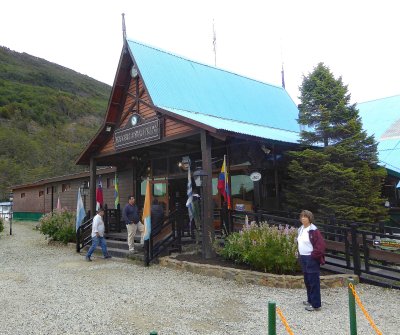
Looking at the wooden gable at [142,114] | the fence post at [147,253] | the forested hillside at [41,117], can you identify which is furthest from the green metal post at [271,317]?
the forested hillside at [41,117]

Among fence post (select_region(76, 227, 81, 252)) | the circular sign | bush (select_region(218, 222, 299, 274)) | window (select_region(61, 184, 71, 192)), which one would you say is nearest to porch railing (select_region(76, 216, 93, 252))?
fence post (select_region(76, 227, 81, 252))

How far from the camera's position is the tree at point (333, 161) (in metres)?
11.2

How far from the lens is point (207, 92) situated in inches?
571

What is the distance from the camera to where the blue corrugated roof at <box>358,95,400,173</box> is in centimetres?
1425

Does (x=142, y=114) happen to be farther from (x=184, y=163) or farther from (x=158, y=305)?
(x=158, y=305)

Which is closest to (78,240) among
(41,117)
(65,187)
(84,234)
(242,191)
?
(84,234)

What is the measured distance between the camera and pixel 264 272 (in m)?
8.36

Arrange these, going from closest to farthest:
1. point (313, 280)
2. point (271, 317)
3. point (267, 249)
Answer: point (271, 317) → point (313, 280) → point (267, 249)

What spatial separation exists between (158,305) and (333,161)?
746 cm

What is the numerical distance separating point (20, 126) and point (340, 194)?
8753cm

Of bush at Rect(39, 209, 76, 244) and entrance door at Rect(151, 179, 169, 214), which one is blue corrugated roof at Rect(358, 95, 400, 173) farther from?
bush at Rect(39, 209, 76, 244)

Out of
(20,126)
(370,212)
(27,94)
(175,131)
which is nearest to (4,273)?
(175,131)

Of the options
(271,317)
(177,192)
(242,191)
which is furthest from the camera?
(177,192)

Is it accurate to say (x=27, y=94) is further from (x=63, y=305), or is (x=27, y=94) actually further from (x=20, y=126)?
(x=63, y=305)
